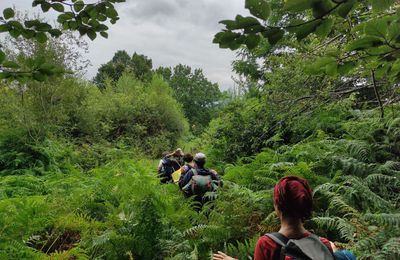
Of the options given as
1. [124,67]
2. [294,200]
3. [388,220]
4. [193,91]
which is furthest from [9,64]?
[193,91]

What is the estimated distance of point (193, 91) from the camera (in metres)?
53.2

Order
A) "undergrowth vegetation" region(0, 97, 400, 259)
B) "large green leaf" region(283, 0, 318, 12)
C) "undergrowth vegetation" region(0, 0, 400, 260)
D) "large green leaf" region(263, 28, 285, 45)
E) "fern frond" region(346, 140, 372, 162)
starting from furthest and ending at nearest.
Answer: "fern frond" region(346, 140, 372, 162), "undergrowth vegetation" region(0, 97, 400, 259), "undergrowth vegetation" region(0, 0, 400, 260), "large green leaf" region(263, 28, 285, 45), "large green leaf" region(283, 0, 318, 12)

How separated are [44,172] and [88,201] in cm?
540

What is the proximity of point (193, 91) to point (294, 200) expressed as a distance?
51608mm

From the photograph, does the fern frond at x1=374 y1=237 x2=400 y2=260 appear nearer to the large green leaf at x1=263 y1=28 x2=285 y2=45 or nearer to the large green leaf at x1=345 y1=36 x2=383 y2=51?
the large green leaf at x1=345 y1=36 x2=383 y2=51

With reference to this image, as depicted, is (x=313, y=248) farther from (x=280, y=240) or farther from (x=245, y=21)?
(x=245, y=21)

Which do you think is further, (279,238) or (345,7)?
(279,238)

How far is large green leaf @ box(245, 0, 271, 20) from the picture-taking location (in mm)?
891

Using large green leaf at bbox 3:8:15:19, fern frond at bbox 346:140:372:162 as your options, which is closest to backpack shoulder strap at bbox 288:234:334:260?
large green leaf at bbox 3:8:15:19

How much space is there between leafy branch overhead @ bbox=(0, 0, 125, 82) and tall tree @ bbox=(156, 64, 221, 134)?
152 ft

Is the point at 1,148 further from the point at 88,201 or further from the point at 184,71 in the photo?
the point at 184,71

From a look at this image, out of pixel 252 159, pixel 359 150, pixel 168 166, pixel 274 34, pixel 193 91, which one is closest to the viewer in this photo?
pixel 274 34

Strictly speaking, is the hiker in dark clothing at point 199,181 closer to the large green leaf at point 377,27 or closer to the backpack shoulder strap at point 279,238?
the backpack shoulder strap at point 279,238

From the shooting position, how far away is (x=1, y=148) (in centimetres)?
1123
